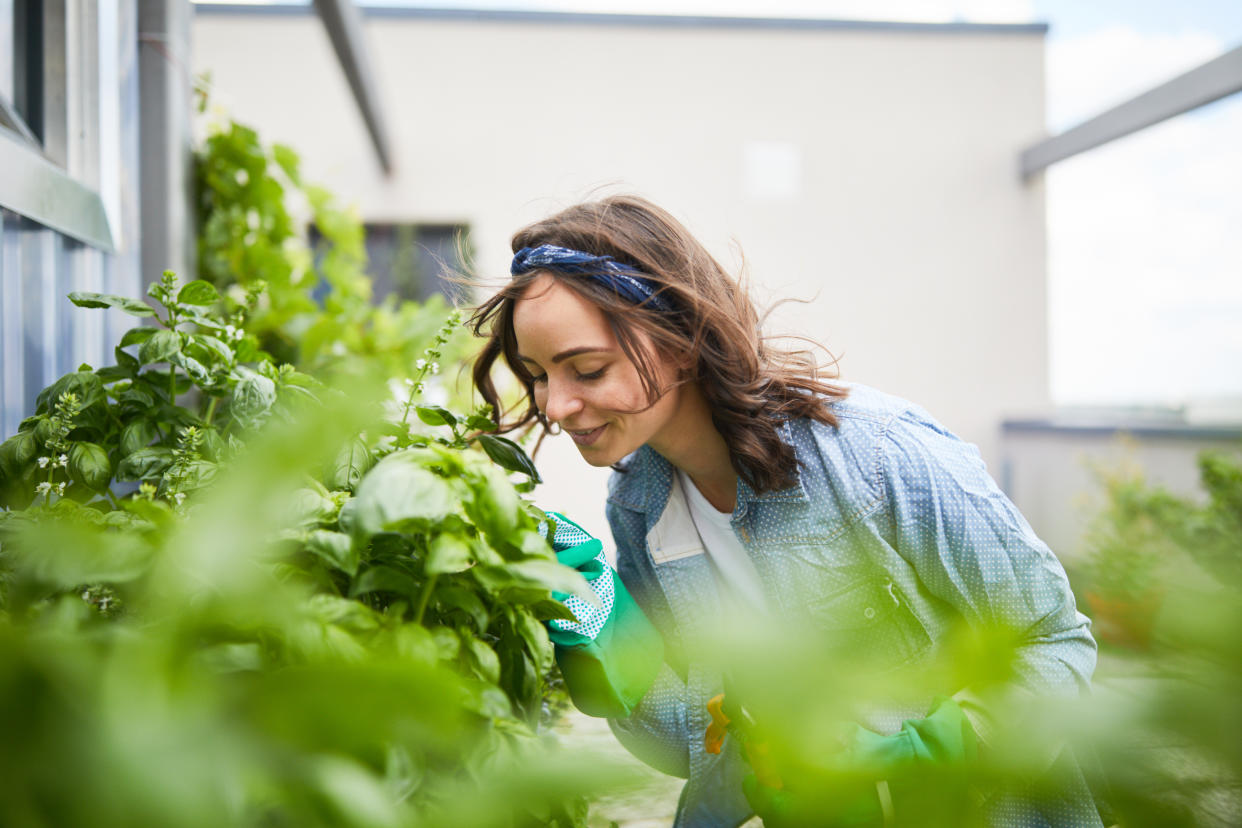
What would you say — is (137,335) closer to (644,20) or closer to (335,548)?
(335,548)

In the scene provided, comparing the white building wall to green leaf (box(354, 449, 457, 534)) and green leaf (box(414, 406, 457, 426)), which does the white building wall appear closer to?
green leaf (box(414, 406, 457, 426))

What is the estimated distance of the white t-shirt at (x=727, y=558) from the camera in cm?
154

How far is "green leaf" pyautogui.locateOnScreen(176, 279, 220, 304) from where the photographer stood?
1.04 metres

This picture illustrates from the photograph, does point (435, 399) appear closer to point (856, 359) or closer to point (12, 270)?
point (12, 270)

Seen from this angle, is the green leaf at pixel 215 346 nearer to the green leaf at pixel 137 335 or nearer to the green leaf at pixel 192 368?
the green leaf at pixel 192 368

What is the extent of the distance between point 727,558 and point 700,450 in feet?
0.71

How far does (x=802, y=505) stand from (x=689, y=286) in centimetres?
42

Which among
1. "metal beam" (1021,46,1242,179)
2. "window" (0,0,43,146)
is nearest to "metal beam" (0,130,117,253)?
"window" (0,0,43,146)

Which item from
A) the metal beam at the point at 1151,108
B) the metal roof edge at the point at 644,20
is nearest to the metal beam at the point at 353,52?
the metal roof edge at the point at 644,20

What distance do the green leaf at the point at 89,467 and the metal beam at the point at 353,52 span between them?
2814 millimetres

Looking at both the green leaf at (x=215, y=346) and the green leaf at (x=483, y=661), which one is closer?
the green leaf at (x=483, y=661)

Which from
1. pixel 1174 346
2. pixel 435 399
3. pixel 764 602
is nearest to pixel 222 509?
pixel 764 602

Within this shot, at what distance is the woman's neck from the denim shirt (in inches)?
3.2

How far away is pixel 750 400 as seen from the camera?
4.50ft
